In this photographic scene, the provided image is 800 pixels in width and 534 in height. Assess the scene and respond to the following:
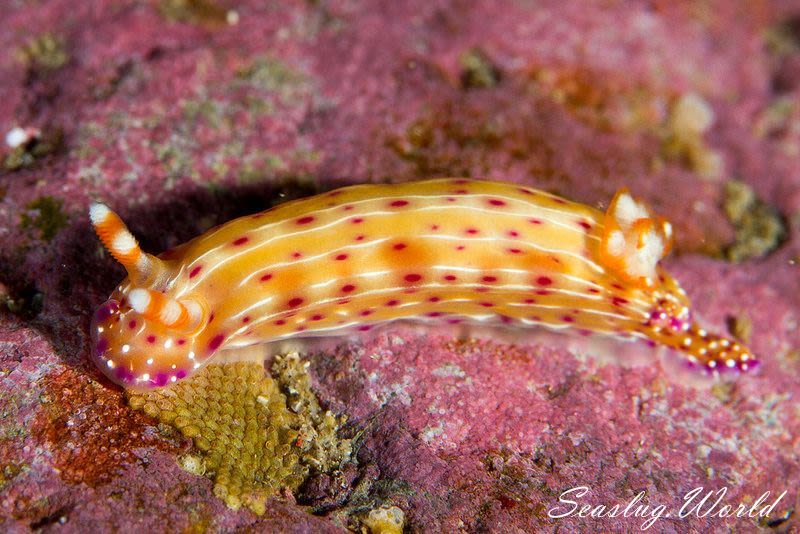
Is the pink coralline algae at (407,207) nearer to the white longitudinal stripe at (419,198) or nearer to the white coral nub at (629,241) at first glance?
the white longitudinal stripe at (419,198)

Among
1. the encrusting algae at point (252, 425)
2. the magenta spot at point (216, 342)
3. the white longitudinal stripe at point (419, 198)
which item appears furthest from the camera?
the white longitudinal stripe at point (419, 198)

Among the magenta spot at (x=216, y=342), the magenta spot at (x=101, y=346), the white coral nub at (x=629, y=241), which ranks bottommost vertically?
the white coral nub at (x=629, y=241)

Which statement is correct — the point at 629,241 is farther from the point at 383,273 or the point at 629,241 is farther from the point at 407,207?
the point at 383,273

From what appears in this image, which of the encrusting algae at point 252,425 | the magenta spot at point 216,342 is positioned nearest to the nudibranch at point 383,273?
the magenta spot at point 216,342

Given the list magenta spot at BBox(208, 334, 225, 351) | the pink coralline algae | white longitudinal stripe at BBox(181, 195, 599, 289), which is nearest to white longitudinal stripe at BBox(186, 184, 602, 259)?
white longitudinal stripe at BBox(181, 195, 599, 289)

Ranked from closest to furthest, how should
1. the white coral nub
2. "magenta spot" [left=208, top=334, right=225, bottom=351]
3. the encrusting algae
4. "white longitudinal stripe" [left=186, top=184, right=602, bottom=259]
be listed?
the encrusting algae → "magenta spot" [left=208, top=334, right=225, bottom=351] → "white longitudinal stripe" [left=186, top=184, right=602, bottom=259] → the white coral nub

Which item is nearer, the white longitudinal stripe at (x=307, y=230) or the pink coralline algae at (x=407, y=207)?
the pink coralline algae at (x=407, y=207)

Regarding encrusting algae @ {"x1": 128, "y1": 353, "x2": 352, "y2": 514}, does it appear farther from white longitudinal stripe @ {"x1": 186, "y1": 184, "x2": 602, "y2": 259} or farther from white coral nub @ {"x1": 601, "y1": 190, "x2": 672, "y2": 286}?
white coral nub @ {"x1": 601, "y1": 190, "x2": 672, "y2": 286}
